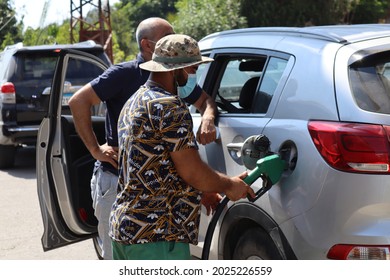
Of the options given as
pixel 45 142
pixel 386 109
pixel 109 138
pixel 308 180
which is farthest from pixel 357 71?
pixel 45 142

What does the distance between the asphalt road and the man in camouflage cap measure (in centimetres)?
293

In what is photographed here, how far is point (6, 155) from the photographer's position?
1093 centimetres

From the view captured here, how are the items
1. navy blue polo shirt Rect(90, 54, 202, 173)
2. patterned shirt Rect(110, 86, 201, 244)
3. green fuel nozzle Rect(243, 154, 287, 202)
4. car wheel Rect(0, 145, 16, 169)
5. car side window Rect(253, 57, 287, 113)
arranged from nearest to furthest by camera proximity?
1. patterned shirt Rect(110, 86, 201, 244)
2. green fuel nozzle Rect(243, 154, 287, 202)
3. car side window Rect(253, 57, 287, 113)
4. navy blue polo shirt Rect(90, 54, 202, 173)
5. car wheel Rect(0, 145, 16, 169)

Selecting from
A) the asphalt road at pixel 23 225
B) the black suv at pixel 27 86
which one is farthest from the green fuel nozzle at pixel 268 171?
the black suv at pixel 27 86

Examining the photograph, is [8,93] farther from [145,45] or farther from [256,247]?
[256,247]

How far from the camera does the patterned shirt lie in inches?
117

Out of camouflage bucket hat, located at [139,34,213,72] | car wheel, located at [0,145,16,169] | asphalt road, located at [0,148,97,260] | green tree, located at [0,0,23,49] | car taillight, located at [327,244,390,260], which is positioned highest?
camouflage bucket hat, located at [139,34,213,72]

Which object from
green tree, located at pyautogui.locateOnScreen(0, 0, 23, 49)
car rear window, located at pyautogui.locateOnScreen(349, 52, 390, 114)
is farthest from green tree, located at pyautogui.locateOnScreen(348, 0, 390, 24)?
car rear window, located at pyautogui.locateOnScreen(349, 52, 390, 114)

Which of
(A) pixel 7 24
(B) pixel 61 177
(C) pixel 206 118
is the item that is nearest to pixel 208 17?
(B) pixel 61 177

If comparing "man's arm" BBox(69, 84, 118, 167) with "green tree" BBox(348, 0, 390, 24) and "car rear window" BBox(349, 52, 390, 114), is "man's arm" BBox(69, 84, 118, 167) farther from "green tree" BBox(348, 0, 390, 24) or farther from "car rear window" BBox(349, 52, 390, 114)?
"green tree" BBox(348, 0, 390, 24)

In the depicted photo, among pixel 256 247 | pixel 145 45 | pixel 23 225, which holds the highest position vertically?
pixel 145 45

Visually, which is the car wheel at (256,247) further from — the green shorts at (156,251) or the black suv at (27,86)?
the black suv at (27,86)

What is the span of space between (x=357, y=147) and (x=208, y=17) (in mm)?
17126

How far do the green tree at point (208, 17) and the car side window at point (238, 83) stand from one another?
602 inches
